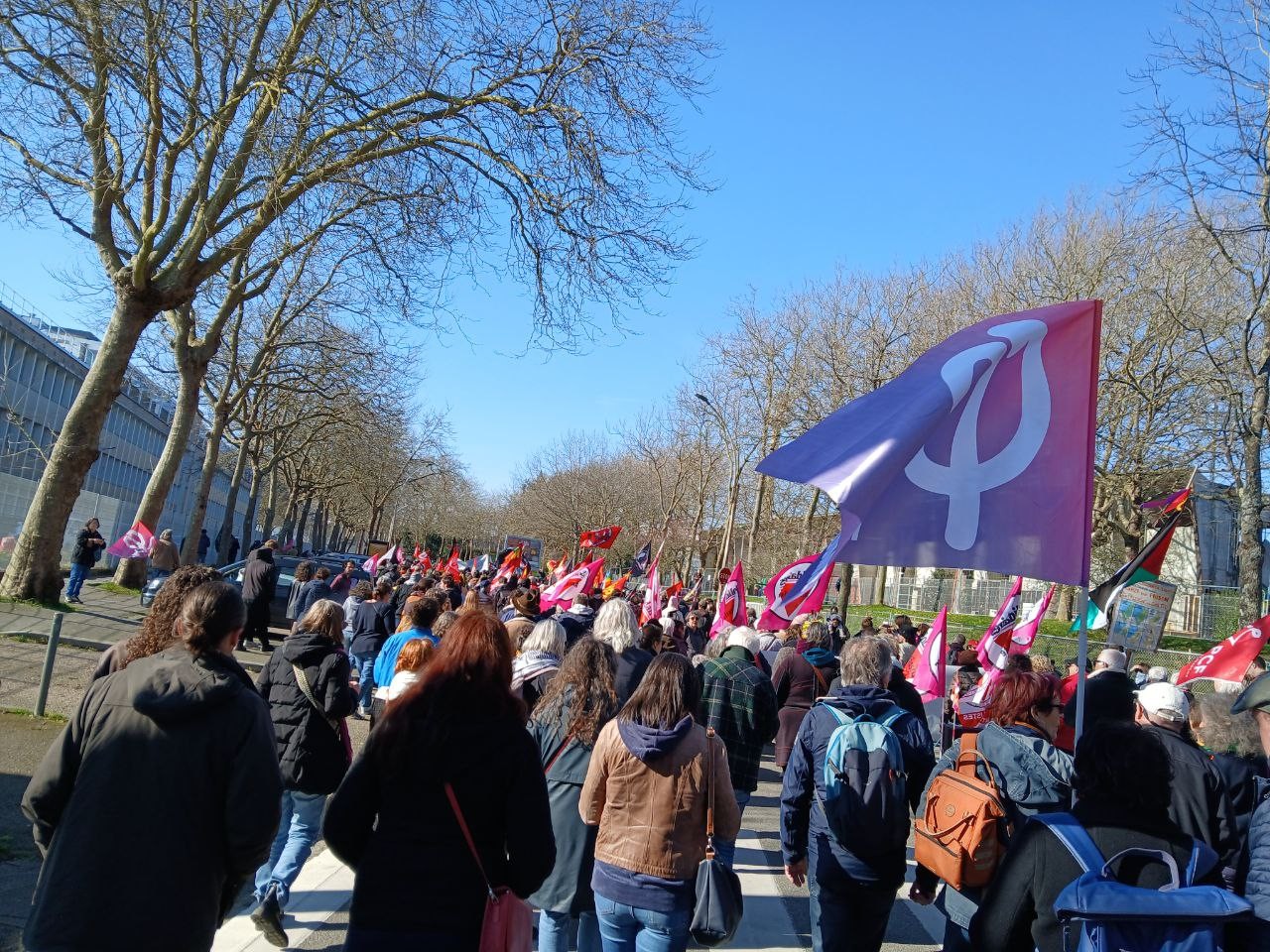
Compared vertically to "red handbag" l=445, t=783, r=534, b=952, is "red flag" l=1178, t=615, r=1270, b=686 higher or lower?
higher

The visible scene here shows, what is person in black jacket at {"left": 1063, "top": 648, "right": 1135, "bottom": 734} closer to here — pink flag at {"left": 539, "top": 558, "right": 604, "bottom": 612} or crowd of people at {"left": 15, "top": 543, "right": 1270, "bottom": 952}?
crowd of people at {"left": 15, "top": 543, "right": 1270, "bottom": 952}

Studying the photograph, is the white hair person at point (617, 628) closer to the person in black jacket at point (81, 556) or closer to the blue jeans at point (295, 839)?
the blue jeans at point (295, 839)

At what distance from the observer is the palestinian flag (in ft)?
24.5

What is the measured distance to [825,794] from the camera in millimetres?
4180

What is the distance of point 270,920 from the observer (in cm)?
477

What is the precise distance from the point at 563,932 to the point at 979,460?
2.73m

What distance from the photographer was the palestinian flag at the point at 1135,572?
294 inches

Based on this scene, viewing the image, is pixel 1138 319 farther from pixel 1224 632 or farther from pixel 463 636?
pixel 463 636

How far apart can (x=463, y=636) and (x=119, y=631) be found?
13011mm

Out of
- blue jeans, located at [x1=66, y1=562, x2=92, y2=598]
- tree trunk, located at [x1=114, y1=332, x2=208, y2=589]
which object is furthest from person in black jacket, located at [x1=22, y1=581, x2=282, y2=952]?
tree trunk, located at [x1=114, y1=332, x2=208, y2=589]

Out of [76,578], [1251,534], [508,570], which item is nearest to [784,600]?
[508,570]

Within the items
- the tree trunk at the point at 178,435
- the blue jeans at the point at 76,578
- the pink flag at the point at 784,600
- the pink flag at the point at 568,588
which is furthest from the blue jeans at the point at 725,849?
the tree trunk at the point at 178,435

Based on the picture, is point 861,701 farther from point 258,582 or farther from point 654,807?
point 258,582

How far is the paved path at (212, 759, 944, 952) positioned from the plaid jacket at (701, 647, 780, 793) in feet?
2.78
